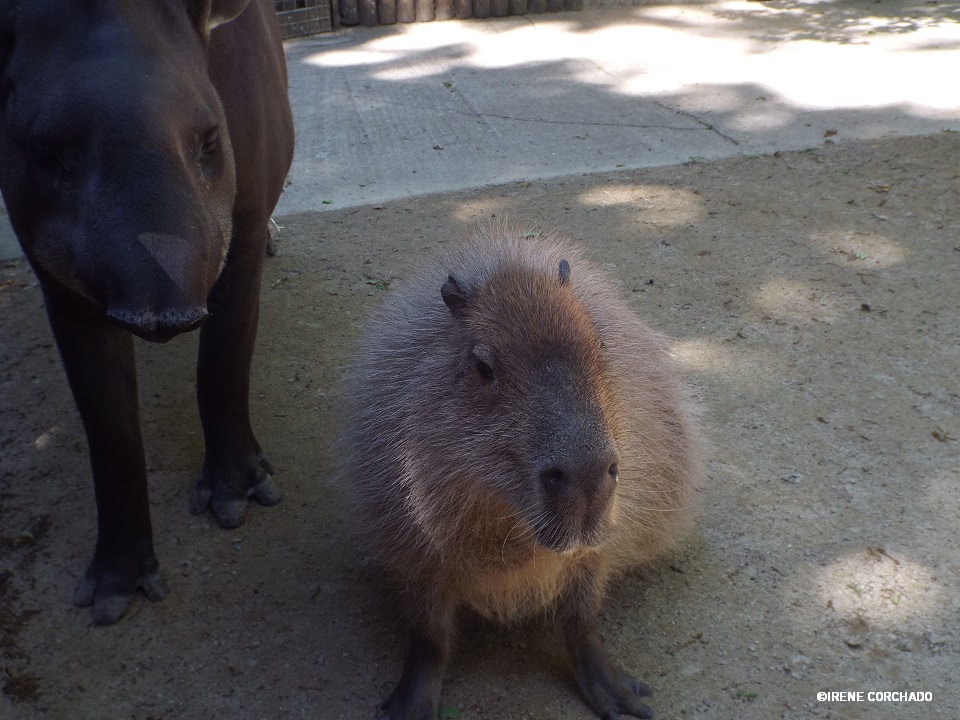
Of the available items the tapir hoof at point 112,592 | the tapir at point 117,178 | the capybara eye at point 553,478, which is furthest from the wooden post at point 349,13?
the capybara eye at point 553,478

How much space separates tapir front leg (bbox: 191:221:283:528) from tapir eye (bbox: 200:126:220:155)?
24.8 inches

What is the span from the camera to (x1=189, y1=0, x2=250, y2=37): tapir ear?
2352 millimetres

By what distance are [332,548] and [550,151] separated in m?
3.49

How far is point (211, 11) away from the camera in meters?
2.42

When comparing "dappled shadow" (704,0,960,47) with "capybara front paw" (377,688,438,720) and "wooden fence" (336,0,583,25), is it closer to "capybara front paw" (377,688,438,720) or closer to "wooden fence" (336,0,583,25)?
"wooden fence" (336,0,583,25)

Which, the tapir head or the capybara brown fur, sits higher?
the tapir head

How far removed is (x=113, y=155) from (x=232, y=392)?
1267 millimetres

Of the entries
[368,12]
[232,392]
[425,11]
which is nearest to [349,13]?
[368,12]

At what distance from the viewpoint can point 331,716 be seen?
94.7 inches

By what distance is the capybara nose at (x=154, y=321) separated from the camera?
1.92 meters

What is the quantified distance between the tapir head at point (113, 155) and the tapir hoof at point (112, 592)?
3.52ft

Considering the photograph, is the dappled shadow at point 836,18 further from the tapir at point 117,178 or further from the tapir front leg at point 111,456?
the tapir front leg at point 111,456

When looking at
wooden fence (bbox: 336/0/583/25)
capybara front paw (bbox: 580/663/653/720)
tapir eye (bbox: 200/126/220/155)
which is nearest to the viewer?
tapir eye (bbox: 200/126/220/155)

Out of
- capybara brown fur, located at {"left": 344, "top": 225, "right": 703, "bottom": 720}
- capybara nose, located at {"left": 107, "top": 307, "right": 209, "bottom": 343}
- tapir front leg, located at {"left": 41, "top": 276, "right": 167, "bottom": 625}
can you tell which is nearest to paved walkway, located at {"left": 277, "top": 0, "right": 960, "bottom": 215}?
tapir front leg, located at {"left": 41, "top": 276, "right": 167, "bottom": 625}
